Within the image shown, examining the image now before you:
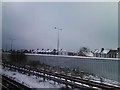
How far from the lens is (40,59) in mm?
38750

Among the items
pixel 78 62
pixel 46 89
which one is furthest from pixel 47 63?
pixel 46 89

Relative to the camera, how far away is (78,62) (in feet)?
→ 92.4

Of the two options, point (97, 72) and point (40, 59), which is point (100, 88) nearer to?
point (97, 72)

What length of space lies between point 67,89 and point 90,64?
13.4 meters

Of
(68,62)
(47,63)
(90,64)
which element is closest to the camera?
(90,64)

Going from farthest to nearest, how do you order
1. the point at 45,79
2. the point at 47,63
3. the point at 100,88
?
the point at 47,63, the point at 45,79, the point at 100,88

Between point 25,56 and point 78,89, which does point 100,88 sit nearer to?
point 78,89

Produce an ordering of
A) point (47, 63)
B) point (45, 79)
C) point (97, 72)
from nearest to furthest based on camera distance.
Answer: point (45, 79), point (97, 72), point (47, 63)

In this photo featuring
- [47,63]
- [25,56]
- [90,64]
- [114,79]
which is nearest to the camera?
[114,79]

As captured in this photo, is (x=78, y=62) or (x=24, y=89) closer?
(x=24, y=89)

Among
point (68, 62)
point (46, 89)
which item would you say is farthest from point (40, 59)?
point (46, 89)

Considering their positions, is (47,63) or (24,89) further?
(47,63)

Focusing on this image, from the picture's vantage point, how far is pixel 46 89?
513 inches

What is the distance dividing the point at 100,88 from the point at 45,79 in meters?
7.25
